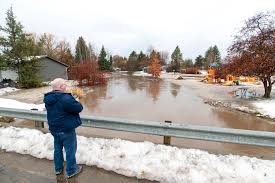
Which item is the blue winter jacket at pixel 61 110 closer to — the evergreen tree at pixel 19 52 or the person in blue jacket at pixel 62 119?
the person in blue jacket at pixel 62 119

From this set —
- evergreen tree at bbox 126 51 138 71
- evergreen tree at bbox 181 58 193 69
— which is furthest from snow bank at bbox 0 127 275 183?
evergreen tree at bbox 126 51 138 71

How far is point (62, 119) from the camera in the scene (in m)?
3.07

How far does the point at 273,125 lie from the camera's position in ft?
28.9

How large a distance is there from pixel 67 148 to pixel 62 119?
53 centimetres

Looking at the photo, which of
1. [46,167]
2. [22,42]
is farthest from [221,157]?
[22,42]

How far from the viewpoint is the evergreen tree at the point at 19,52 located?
22594 mm

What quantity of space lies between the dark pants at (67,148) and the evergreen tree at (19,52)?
2361 cm

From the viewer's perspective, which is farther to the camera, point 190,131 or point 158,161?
point 190,131

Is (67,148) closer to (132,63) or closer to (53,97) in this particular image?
(53,97)

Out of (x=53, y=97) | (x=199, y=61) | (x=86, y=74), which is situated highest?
(x=199, y=61)

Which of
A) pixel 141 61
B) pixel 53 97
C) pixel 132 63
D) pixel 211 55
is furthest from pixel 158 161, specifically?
pixel 132 63

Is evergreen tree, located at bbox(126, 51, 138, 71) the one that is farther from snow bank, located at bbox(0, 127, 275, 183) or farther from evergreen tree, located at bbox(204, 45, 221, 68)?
snow bank, located at bbox(0, 127, 275, 183)

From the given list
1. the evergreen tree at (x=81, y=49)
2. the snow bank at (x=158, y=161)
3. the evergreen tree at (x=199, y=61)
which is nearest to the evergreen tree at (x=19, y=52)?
the snow bank at (x=158, y=161)

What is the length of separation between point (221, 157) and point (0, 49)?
1030 inches
